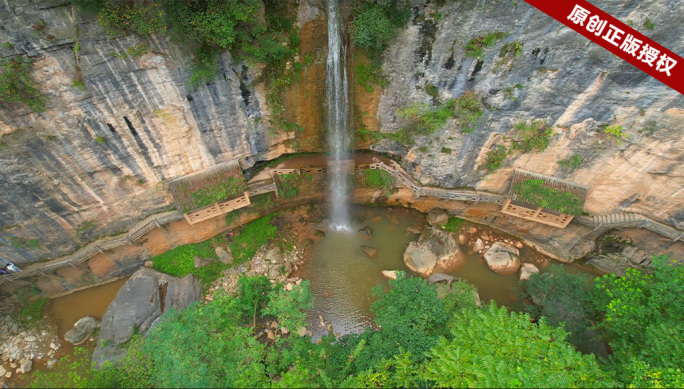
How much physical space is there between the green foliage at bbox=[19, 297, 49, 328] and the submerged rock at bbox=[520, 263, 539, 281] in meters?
25.4

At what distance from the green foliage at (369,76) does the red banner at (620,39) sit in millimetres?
6755

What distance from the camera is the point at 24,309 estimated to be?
1664 centimetres

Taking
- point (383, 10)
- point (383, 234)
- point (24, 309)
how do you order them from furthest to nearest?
point (383, 234), point (24, 309), point (383, 10)

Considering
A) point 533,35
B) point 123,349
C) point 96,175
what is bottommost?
point 123,349

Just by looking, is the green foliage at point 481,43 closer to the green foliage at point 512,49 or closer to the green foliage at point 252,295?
the green foliage at point 512,49

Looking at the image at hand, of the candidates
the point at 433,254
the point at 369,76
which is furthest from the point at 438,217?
the point at 369,76

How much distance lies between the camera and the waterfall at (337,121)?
15383 mm

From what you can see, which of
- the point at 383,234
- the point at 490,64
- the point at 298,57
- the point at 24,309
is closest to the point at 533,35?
the point at 490,64

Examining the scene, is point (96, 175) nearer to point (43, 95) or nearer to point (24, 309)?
point (43, 95)

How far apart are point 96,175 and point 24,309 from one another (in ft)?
27.6

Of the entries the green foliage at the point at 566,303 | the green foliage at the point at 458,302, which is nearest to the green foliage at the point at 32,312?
the green foliage at the point at 458,302

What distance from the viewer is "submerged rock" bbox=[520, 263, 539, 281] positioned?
18.4 metres

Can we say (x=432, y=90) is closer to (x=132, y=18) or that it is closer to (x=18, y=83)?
(x=132, y=18)

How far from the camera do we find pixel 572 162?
16.0 metres
